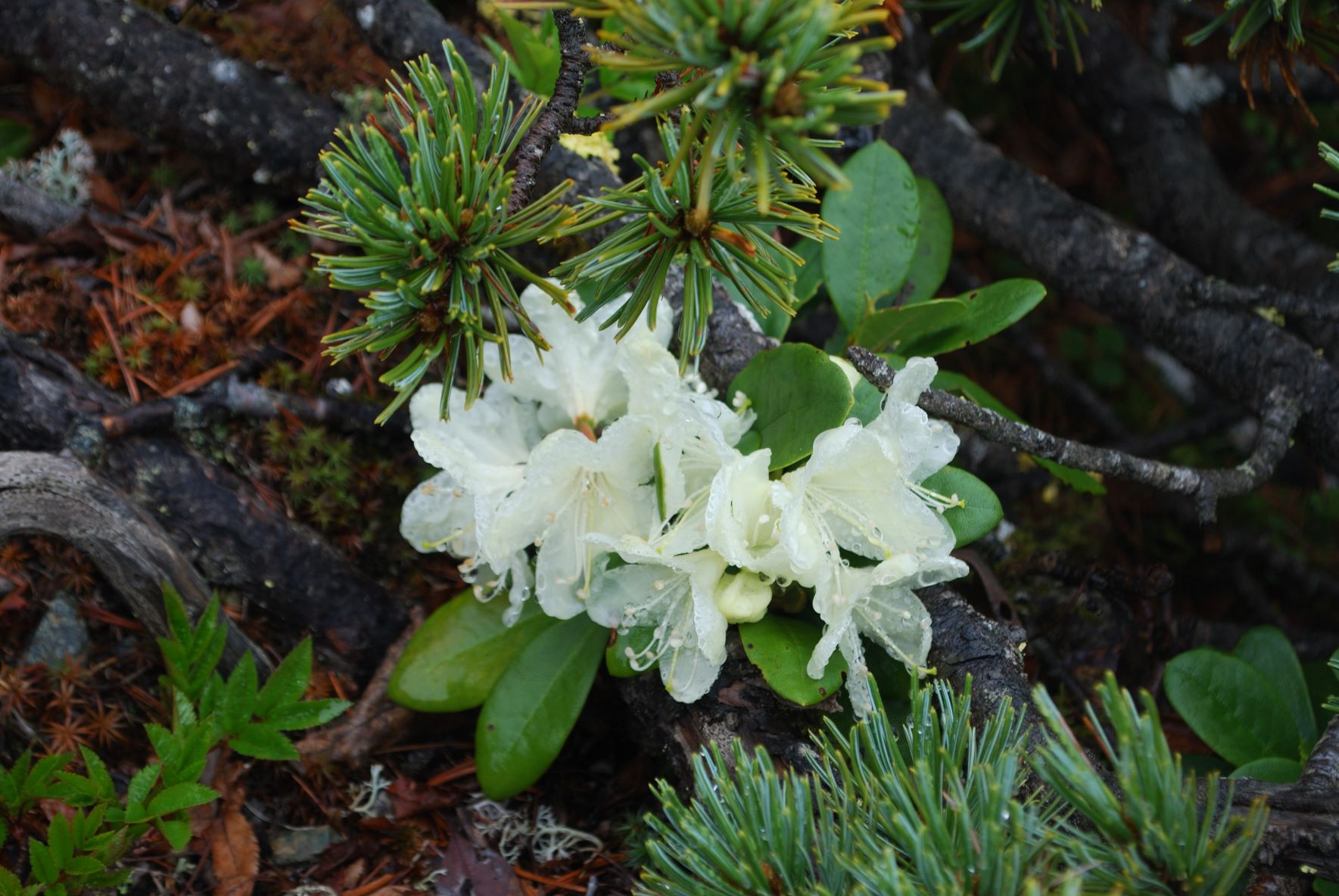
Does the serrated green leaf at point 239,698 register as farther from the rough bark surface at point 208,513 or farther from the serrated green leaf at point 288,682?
the rough bark surface at point 208,513

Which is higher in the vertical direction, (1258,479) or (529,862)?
(1258,479)

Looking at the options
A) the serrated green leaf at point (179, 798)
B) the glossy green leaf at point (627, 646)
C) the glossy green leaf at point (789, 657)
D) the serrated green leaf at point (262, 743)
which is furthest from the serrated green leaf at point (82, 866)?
the glossy green leaf at point (789, 657)

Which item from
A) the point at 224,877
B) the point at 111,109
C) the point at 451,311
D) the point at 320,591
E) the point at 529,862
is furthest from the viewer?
the point at 111,109

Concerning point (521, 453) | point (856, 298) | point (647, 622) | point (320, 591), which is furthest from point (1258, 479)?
point (320, 591)

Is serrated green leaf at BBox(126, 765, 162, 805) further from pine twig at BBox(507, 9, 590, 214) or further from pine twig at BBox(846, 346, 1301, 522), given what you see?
pine twig at BBox(846, 346, 1301, 522)

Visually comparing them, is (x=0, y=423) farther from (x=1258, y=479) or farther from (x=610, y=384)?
(x=1258, y=479)

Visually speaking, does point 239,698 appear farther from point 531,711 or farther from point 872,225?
point 872,225

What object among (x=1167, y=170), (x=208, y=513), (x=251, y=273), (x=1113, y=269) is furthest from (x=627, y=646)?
(x=1167, y=170)
